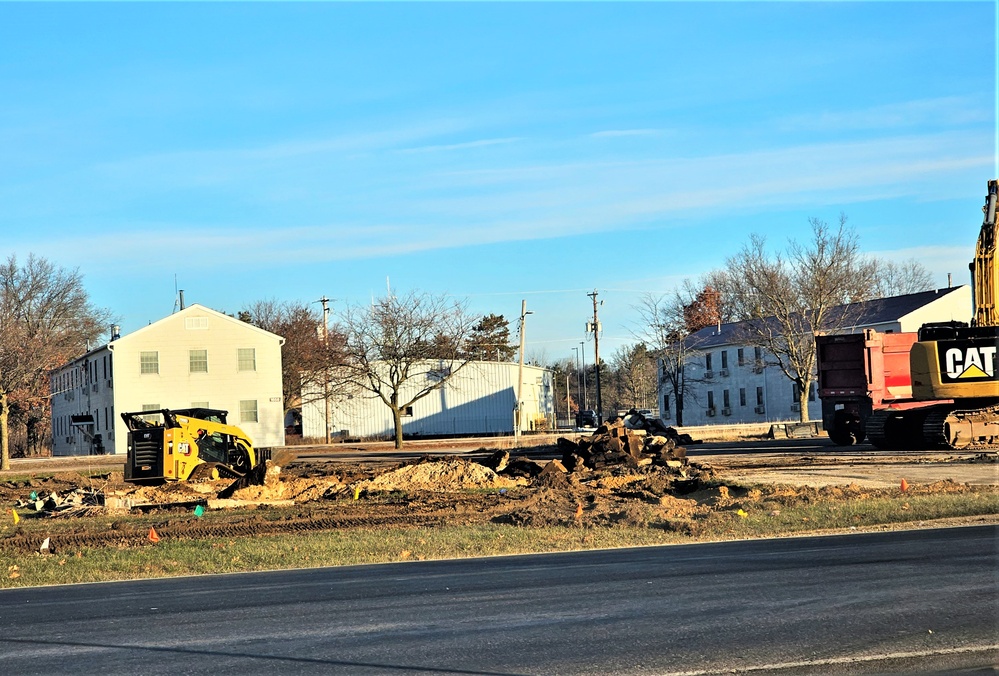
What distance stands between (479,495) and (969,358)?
14.8 meters

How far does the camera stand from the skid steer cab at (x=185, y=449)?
28.7 m

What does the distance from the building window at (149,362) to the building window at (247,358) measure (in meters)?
4.24

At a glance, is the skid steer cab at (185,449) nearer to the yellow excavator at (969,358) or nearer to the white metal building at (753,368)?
the yellow excavator at (969,358)

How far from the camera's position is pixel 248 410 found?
60.4m

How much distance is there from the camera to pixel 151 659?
9.27 m

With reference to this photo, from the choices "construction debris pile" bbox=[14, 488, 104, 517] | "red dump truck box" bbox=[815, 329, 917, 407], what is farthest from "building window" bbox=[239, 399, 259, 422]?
"construction debris pile" bbox=[14, 488, 104, 517]

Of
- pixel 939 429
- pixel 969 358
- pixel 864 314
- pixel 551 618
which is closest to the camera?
pixel 551 618

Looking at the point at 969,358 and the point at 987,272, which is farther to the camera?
the point at 969,358

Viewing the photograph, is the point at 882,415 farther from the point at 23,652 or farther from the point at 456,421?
the point at 456,421

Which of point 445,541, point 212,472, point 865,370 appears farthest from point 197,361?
point 445,541

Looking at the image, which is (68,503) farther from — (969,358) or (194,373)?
(194,373)

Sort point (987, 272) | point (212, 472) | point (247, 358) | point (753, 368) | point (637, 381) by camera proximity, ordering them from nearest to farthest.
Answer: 1. point (212, 472)
2. point (987, 272)
3. point (247, 358)
4. point (753, 368)
5. point (637, 381)

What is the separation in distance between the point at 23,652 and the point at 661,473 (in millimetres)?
20489

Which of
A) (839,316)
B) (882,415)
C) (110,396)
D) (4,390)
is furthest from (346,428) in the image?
(882,415)
